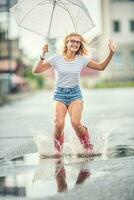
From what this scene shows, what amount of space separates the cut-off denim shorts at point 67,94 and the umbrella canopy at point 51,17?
1.00m

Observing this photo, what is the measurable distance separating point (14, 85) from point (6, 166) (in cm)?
6119

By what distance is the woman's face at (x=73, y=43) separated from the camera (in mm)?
8906

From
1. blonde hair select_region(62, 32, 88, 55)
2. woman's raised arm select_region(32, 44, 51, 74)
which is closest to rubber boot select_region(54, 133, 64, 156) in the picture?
woman's raised arm select_region(32, 44, 51, 74)

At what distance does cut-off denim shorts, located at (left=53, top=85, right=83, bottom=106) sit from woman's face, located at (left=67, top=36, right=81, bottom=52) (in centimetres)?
53

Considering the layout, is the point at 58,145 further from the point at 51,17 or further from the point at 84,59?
the point at 51,17

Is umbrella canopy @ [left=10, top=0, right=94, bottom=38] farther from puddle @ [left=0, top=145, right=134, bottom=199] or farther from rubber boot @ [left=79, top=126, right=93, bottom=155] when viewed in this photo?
puddle @ [left=0, top=145, right=134, bottom=199]

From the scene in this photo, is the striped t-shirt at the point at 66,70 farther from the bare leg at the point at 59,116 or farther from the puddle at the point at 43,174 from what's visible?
the puddle at the point at 43,174

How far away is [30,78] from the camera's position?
295 ft

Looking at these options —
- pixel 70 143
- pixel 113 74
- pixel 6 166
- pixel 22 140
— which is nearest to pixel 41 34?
pixel 70 143

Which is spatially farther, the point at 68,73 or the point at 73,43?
the point at 68,73

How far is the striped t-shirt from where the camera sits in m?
9.02

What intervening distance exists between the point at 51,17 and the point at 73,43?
1.01 metres

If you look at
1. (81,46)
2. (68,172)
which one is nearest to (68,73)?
(81,46)

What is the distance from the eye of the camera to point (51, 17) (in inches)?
384
